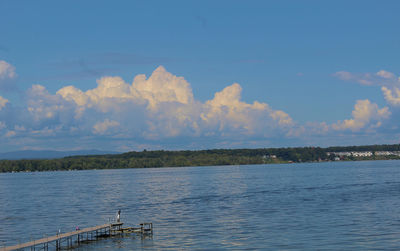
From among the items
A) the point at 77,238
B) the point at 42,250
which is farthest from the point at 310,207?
the point at 42,250

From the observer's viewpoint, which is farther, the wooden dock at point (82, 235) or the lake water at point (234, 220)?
the wooden dock at point (82, 235)

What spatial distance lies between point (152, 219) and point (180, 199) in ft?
102

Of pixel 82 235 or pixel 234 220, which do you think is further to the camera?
pixel 234 220

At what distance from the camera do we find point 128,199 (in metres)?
110

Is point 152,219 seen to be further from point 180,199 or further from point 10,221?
point 180,199

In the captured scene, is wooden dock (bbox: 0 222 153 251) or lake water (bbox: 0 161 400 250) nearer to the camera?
lake water (bbox: 0 161 400 250)

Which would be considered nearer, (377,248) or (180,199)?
(377,248)

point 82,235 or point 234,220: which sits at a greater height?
point 234,220

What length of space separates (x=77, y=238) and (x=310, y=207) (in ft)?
132

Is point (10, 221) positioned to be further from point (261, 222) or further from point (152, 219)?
point (261, 222)

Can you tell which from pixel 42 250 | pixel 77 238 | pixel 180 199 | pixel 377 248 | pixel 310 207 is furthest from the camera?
pixel 180 199

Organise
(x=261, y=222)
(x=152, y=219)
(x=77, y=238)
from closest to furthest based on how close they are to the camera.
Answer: (x=77, y=238) < (x=261, y=222) < (x=152, y=219)

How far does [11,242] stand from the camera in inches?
2317

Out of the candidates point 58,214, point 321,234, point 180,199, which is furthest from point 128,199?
point 321,234
